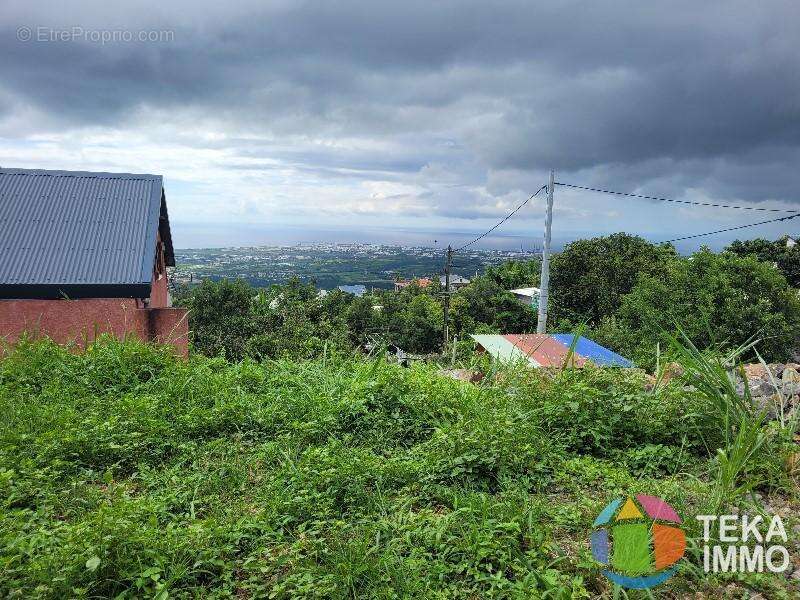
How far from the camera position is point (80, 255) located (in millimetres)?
7688

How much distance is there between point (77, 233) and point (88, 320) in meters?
2.09

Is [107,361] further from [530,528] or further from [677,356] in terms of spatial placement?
[677,356]

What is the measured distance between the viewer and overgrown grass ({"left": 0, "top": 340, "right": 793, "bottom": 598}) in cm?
250

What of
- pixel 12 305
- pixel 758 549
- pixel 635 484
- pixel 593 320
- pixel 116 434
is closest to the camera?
pixel 758 549

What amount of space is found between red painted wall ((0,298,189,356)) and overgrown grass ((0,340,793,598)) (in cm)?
129

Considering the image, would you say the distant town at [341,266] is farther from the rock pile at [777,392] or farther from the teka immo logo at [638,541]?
the teka immo logo at [638,541]

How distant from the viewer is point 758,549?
266cm

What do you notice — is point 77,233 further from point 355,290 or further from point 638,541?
point 355,290

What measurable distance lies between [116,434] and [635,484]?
144 inches

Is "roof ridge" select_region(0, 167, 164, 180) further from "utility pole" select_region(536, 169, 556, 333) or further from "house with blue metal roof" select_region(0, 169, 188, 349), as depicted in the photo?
"utility pole" select_region(536, 169, 556, 333)

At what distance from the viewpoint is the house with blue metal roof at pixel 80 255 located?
6535 millimetres

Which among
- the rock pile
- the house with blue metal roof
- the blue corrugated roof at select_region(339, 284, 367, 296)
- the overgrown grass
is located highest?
the house with blue metal roof

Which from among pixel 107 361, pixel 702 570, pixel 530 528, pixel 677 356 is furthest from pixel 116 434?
pixel 677 356

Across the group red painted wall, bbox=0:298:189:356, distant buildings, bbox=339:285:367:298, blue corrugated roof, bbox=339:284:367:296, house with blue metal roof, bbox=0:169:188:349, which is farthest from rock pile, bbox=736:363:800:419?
blue corrugated roof, bbox=339:284:367:296
